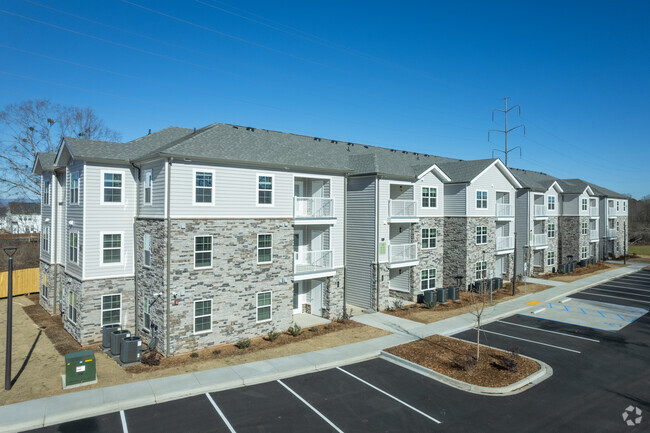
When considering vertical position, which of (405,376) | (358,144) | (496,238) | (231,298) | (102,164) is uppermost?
(358,144)

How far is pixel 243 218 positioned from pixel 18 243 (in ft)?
121

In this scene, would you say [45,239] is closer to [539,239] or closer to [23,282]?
[23,282]

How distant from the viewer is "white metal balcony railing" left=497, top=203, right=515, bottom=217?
1225 inches

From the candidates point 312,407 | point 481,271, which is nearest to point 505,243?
point 481,271

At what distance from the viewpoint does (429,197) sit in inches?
1061

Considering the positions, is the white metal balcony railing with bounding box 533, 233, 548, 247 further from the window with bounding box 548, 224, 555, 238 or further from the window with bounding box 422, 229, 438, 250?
the window with bounding box 422, 229, 438, 250

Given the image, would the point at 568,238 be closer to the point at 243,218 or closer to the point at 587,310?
the point at 587,310

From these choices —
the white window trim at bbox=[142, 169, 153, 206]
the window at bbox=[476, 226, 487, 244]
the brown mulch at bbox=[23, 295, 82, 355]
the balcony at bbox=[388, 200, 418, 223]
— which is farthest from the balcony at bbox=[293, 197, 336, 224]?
the window at bbox=[476, 226, 487, 244]

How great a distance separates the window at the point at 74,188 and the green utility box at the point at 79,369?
27.7ft

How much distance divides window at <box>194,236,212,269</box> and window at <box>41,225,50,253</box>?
13.1 m

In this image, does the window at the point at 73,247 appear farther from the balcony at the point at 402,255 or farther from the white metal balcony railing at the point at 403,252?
the white metal balcony railing at the point at 403,252

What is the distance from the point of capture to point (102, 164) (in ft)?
58.9

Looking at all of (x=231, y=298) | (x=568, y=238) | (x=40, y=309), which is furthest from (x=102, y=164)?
(x=568, y=238)

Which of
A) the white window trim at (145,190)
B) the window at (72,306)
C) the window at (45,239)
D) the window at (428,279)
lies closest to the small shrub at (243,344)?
the white window trim at (145,190)
